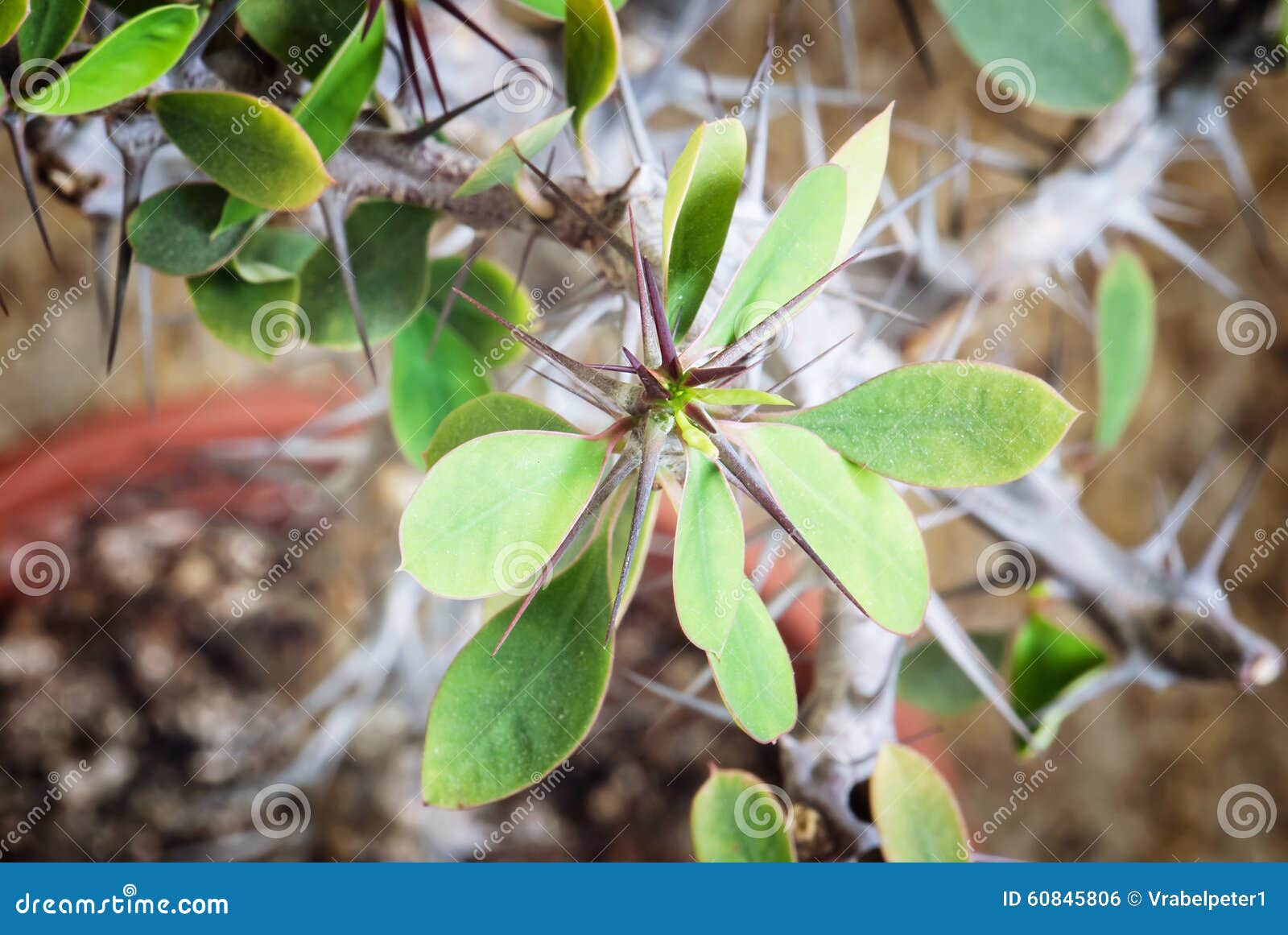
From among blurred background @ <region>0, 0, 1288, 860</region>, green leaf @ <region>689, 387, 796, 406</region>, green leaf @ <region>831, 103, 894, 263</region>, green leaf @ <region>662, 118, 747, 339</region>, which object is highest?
green leaf @ <region>831, 103, 894, 263</region>

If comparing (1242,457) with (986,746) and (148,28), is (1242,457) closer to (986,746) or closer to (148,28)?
(986,746)

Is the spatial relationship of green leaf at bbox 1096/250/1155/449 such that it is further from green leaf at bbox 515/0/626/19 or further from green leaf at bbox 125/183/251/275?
green leaf at bbox 125/183/251/275

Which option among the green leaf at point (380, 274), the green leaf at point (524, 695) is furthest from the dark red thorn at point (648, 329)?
the green leaf at point (380, 274)

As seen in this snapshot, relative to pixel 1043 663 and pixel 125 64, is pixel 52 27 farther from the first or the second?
pixel 1043 663

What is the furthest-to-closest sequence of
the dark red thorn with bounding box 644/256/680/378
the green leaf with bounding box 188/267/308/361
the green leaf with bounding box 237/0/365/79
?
the green leaf with bounding box 188/267/308/361 → the green leaf with bounding box 237/0/365/79 → the dark red thorn with bounding box 644/256/680/378

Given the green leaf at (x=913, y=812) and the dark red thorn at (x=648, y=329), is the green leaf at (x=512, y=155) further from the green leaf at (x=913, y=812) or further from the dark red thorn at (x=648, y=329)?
the green leaf at (x=913, y=812)

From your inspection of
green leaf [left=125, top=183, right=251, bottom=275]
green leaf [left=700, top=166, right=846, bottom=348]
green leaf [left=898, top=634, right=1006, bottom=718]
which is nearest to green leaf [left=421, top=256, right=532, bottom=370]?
green leaf [left=125, top=183, right=251, bottom=275]
